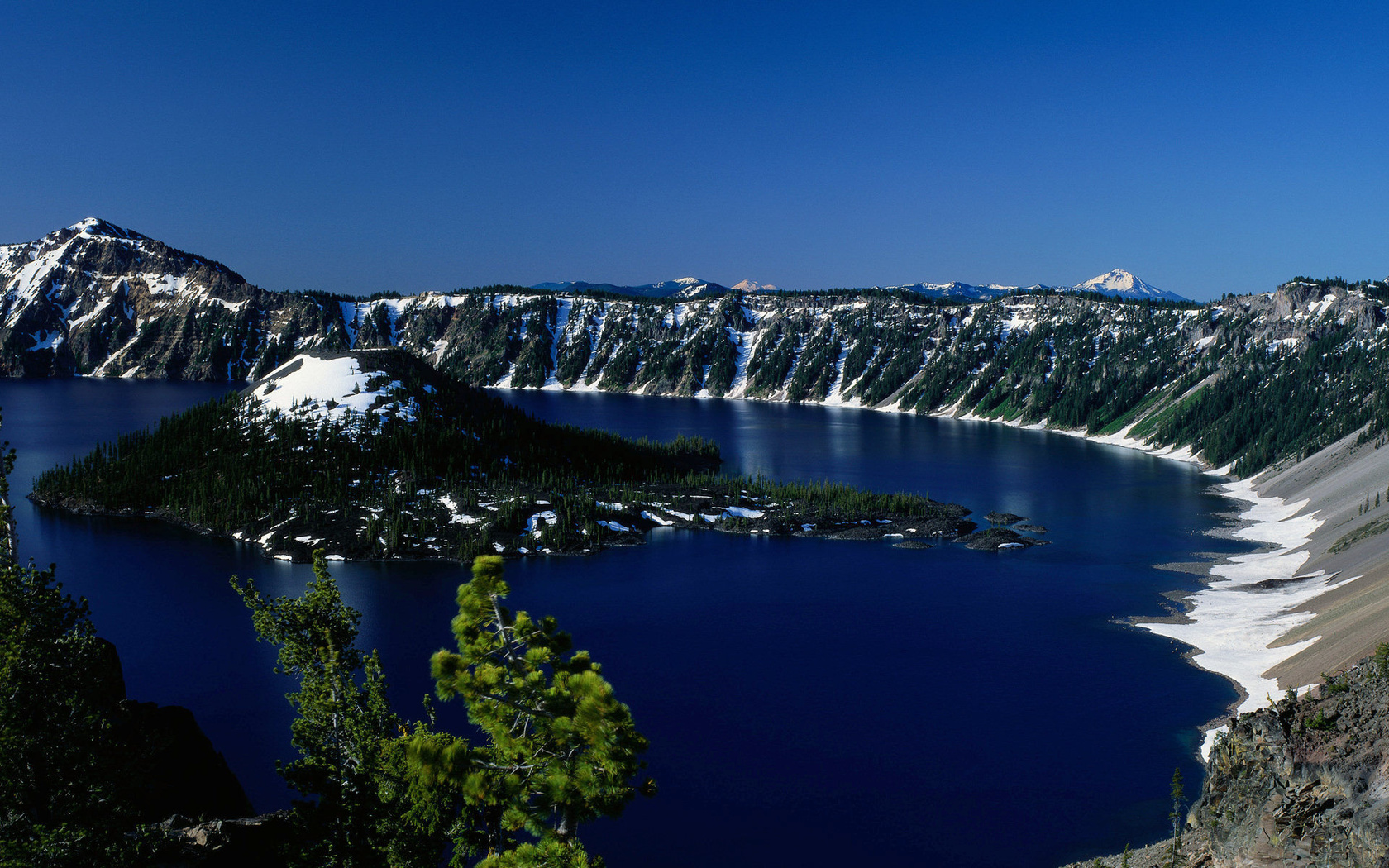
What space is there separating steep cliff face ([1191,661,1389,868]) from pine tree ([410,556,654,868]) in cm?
1835

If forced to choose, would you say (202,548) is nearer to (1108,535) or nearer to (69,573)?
(69,573)

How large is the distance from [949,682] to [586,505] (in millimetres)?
54159

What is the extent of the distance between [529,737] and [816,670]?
44.1m

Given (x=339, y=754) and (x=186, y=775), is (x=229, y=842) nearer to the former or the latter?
(x=339, y=754)

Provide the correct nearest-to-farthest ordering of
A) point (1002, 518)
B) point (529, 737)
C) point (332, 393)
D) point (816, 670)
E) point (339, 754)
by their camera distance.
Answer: point (529, 737)
point (339, 754)
point (816, 670)
point (1002, 518)
point (332, 393)

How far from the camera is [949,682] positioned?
58562mm

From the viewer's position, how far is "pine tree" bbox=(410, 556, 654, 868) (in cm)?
1825

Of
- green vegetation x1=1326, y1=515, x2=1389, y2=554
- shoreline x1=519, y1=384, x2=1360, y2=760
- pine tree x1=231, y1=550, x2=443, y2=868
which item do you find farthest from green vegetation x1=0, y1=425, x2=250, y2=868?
green vegetation x1=1326, y1=515, x2=1389, y2=554

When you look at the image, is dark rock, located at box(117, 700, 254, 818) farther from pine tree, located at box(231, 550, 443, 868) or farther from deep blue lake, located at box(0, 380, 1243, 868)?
deep blue lake, located at box(0, 380, 1243, 868)

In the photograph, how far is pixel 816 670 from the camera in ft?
198

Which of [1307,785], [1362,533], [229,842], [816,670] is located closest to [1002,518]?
[1362,533]

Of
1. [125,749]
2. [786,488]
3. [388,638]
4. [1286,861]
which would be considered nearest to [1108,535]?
[786,488]

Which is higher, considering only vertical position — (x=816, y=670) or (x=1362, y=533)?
(x=1362, y=533)

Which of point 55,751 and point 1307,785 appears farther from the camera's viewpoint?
point 1307,785
